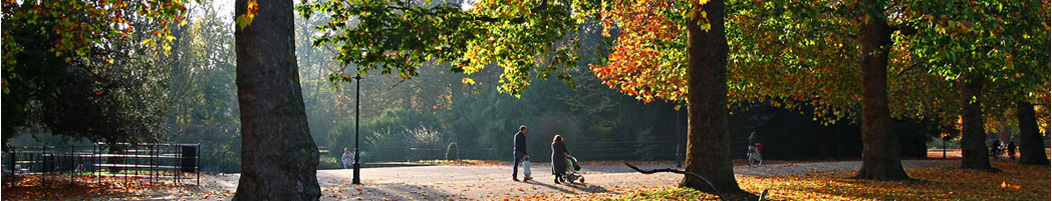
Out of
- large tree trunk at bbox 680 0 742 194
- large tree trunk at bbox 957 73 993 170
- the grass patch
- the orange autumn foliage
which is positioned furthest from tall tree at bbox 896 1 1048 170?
large tree trunk at bbox 957 73 993 170

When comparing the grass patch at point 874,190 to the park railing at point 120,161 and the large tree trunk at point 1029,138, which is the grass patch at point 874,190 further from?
the large tree trunk at point 1029,138

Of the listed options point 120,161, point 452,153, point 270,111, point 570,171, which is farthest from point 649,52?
point 452,153

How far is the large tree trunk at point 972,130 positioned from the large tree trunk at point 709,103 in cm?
1408

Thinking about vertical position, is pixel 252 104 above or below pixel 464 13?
below

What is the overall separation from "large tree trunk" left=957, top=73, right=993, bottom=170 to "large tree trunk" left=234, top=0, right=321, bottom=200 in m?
21.2

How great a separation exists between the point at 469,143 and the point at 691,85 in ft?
107

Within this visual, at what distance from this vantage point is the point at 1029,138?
31031 millimetres

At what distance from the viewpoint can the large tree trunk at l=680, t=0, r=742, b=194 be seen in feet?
45.1

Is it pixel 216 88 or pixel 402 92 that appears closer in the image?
pixel 216 88

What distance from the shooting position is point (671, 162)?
117 feet

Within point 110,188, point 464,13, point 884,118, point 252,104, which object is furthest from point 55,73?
point 884,118

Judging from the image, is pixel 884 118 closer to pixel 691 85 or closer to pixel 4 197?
pixel 691 85

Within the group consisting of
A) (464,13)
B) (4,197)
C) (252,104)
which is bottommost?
(4,197)

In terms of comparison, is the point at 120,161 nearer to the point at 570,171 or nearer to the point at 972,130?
the point at 570,171
